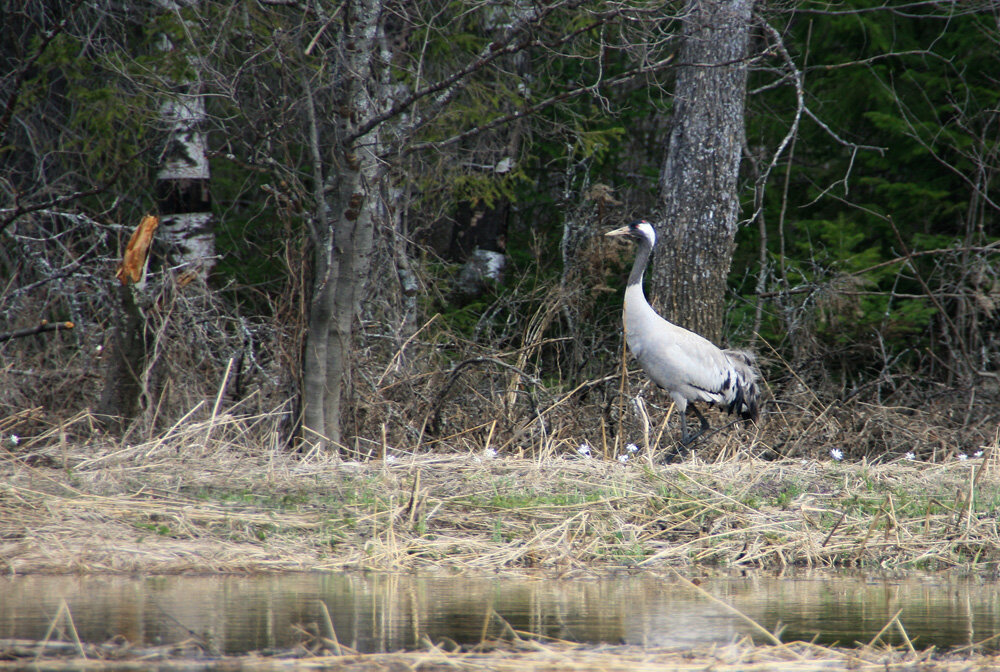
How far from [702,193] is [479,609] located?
659cm

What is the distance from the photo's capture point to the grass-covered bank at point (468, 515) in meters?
4.76

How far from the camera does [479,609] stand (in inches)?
147

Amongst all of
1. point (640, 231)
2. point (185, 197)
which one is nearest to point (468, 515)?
point (640, 231)

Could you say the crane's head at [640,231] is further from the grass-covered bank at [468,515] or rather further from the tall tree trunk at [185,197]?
the tall tree trunk at [185,197]

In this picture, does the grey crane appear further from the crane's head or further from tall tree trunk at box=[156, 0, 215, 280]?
tall tree trunk at box=[156, 0, 215, 280]

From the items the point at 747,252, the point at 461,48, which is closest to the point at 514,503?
the point at 461,48

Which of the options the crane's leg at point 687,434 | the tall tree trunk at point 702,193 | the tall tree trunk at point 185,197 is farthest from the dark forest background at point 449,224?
the tall tree trunk at point 702,193

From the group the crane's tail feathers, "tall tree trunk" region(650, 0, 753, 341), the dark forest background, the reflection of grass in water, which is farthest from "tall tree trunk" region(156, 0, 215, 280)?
the reflection of grass in water

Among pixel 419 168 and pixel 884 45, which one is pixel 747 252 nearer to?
pixel 884 45

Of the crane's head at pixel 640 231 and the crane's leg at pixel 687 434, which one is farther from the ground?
the crane's head at pixel 640 231

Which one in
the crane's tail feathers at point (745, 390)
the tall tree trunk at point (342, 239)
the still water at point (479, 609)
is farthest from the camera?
the crane's tail feathers at point (745, 390)

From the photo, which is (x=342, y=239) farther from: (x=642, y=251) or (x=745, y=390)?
(x=745, y=390)

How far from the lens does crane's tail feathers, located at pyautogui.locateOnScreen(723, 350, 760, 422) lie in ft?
28.0

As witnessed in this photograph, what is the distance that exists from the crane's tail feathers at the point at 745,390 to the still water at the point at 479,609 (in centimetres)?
388
